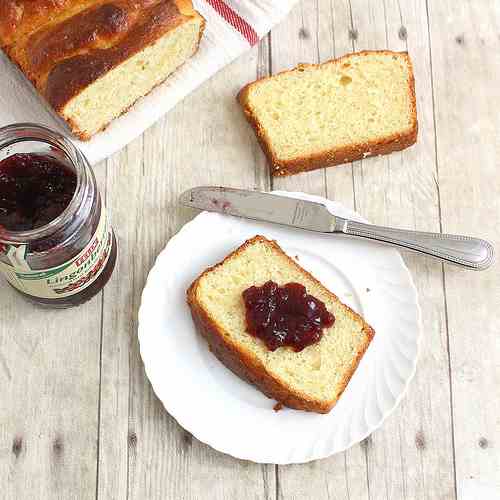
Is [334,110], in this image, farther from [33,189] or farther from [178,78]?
[33,189]

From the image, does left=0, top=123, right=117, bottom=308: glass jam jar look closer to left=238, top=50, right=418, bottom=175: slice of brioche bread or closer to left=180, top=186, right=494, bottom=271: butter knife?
left=180, top=186, right=494, bottom=271: butter knife

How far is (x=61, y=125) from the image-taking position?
8.71ft

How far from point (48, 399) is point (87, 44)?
1168 millimetres

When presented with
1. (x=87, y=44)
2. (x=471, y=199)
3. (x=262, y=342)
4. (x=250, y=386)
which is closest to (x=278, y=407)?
(x=250, y=386)

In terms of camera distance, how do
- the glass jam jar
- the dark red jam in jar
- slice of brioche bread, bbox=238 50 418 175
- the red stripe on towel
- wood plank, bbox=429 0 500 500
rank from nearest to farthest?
the glass jam jar
the dark red jam in jar
wood plank, bbox=429 0 500 500
slice of brioche bread, bbox=238 50 418 175
the red stripe on towel

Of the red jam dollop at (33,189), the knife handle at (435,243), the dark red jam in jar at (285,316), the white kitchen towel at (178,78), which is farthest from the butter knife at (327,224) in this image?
the red jam dollop at (33,189)

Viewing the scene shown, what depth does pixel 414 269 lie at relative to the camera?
2.62 meters

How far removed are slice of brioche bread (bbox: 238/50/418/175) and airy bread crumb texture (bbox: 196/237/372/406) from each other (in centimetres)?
40

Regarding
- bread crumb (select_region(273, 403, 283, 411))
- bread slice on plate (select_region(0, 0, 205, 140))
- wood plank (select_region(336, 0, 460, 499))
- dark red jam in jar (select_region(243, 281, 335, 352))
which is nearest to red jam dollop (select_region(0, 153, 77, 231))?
bread slice on plate (select_region(0, 0, 205, 140))

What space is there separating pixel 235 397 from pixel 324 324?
373 millimetres

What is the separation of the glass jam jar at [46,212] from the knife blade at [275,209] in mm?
460

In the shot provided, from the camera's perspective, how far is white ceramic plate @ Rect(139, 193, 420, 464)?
234cm

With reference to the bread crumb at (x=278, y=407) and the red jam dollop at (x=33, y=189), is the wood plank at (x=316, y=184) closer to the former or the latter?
the bread crumb at (x=278, y=407)

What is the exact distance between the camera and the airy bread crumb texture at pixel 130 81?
2.50 m
